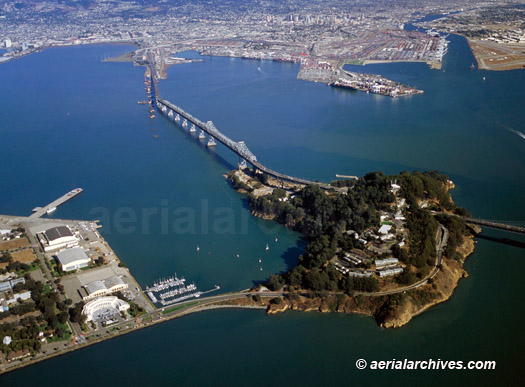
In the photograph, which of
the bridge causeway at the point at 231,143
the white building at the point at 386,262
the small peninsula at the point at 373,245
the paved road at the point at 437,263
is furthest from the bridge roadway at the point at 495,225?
the white building at the point at 386,262

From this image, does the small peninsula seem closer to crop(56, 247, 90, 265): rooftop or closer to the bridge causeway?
the bridge causeway

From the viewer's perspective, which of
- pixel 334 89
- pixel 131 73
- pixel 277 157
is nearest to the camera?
pixel 277 157

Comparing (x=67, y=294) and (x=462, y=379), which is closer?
(x=462, y=379)

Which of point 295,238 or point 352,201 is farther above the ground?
point 352,201

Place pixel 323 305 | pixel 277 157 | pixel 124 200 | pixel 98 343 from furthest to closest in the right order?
pixel 277 157
pixel 124 200
pixel 323 305
pixel 98 343

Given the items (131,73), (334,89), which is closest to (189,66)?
(131,73)

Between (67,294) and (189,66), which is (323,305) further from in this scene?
(189,66)
